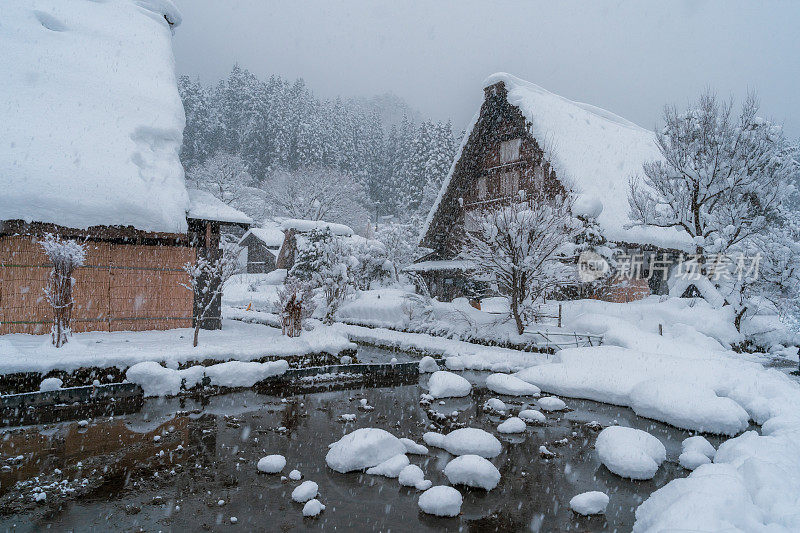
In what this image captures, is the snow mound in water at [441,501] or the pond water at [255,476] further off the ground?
the snow mound in water at [441,501]

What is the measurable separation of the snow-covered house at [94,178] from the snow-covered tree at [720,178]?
45.7 ft

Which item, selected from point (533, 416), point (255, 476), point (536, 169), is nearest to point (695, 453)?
point (533, 416)

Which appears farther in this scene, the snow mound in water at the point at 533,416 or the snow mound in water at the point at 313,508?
the snow mound in water at the point at 533,416

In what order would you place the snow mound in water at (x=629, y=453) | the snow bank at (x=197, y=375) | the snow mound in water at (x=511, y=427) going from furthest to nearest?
the snow bank at (x=197, y=375), the snow mound in water at (x=511, y=427), the snow mound in water at (x=629, y=453)

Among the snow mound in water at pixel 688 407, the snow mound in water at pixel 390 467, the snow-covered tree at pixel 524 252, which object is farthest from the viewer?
the snow-covered tree at pixel 524 252

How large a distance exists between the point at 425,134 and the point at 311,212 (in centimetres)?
1378

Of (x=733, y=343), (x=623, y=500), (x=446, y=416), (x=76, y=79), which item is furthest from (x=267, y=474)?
(x=733, y=343)

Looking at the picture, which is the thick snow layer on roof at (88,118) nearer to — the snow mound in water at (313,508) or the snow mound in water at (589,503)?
the snow mound in water at (313,508)

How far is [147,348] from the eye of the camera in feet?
29.9

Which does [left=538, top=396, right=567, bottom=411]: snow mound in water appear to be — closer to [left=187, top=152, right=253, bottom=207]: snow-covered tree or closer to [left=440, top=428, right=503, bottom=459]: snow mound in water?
[left=440, top=428, right=503, bottom=459]: snow mound in water

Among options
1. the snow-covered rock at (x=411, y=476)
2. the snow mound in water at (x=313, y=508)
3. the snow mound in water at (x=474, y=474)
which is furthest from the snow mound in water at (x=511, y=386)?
the snow mound in water at (x=313, y=508)

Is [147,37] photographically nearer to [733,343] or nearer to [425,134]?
[733,343]

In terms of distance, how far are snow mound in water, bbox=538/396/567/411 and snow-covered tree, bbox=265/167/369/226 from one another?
37030 millimetres

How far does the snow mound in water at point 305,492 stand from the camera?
466 cm
